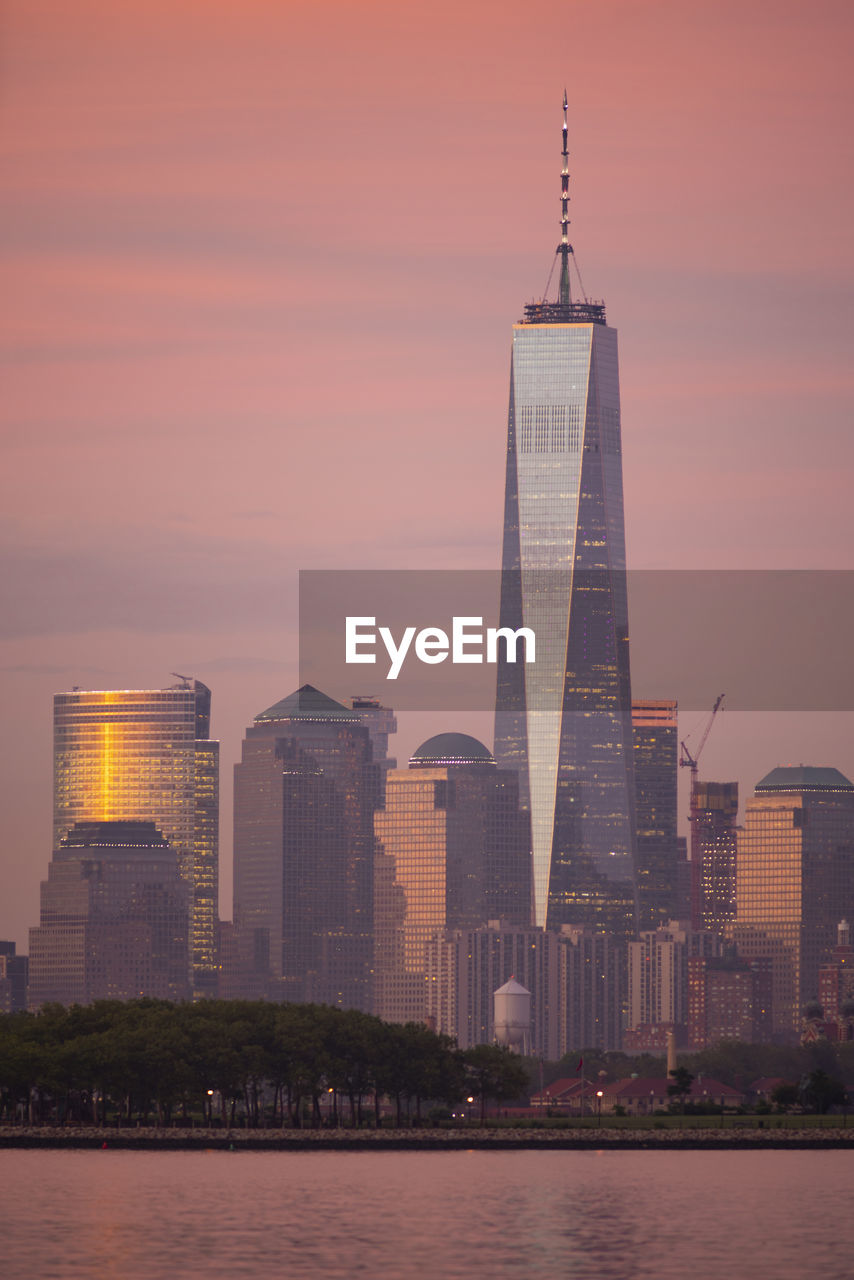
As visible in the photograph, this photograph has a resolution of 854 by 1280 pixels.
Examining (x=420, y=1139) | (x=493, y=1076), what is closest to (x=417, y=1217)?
(x=420, y=1139)

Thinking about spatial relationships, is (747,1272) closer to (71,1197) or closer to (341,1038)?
(71,1197)

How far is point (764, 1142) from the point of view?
18138 centimetres

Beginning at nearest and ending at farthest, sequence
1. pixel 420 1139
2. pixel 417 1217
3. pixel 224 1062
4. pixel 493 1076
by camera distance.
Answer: pixel 417 1217 < pixel 420 1139 < pixel 224 1062 < pixel 493 1076

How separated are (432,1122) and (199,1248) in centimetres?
9056

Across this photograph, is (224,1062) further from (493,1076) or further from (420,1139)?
(493,1076)

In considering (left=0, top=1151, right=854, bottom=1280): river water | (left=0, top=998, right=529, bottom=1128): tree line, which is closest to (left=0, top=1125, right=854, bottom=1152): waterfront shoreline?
(left=0, top=998, right=529, bottom=1128): tree line

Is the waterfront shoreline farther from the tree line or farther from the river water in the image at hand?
the river water

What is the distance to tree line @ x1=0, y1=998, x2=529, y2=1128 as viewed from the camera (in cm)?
17950

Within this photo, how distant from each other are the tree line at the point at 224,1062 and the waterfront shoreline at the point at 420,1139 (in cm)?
403

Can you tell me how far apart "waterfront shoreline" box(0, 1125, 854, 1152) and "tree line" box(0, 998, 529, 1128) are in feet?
13.2

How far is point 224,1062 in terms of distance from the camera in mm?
181125

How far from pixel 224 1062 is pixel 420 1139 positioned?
14.4m

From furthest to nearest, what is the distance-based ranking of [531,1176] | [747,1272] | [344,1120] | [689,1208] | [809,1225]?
[344,1120]
[531,1176]
[689,1208]
[809,1225]
[747,1272]

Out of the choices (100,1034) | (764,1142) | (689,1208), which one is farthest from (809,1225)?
(100,1034)
